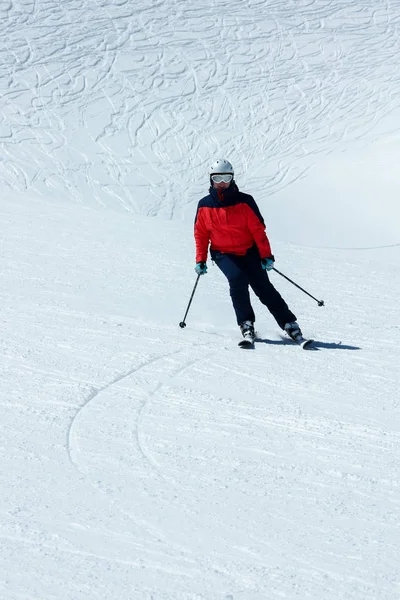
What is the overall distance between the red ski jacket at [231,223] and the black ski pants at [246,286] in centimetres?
7

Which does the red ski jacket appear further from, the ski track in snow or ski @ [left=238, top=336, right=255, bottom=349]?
the ski track in snow

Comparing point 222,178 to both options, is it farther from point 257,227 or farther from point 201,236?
point 201,236

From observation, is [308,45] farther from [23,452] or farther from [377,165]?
[23,452]

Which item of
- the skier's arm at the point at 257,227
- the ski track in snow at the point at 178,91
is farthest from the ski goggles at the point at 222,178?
the ski track in snow at the point at 178,91

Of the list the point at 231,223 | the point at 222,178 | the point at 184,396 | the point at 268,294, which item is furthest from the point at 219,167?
the point at 184,396

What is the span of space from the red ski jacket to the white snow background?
739 mm

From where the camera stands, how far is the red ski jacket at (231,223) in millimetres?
6867

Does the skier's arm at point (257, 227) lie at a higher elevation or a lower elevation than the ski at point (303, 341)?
higher

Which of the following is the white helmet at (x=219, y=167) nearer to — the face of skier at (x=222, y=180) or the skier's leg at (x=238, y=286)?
the face of skier at (x=222, y=180)

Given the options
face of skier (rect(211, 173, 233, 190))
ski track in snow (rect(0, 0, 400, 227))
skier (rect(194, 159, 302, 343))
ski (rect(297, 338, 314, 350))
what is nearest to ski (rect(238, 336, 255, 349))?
skier (rect(194, 159, 302, 343))

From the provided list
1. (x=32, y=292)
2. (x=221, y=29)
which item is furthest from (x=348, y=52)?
Answer: (x=32, y=292)

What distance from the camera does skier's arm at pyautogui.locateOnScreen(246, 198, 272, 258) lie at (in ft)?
22.6

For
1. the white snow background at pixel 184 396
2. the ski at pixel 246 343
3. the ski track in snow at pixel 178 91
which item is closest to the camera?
the white snow background at pixel 184 396

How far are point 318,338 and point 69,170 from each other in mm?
13794
